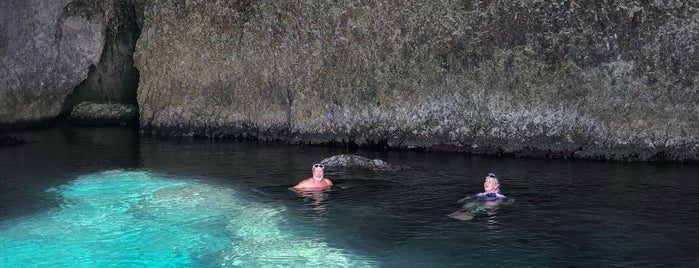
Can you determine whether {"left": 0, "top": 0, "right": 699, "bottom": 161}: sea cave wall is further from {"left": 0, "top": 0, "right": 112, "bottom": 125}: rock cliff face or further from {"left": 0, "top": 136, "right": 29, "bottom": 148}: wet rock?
{"left": 0, "top": 136, "right": 29, "bottom": 148}: wet rock

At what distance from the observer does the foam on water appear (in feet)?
54.7

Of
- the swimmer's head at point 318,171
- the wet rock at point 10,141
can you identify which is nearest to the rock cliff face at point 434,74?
the wet rock at point 10,141

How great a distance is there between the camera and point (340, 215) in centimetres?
2089

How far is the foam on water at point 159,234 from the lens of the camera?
16.7 m

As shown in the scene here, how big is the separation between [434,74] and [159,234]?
19922 mm

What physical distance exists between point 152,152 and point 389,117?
41.3ft

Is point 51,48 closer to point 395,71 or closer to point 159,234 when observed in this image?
point 395,71

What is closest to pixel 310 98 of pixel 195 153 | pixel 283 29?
pixel 283 29

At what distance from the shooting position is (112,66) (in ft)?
165

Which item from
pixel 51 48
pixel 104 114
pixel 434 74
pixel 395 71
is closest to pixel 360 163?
pixel 434 74

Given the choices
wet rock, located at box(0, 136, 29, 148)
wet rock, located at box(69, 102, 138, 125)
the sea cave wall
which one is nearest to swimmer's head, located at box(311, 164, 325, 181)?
the sea cave wall

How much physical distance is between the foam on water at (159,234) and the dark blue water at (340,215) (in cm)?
6

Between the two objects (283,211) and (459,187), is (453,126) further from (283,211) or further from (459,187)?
(283,211)

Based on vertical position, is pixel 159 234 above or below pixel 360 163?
below
